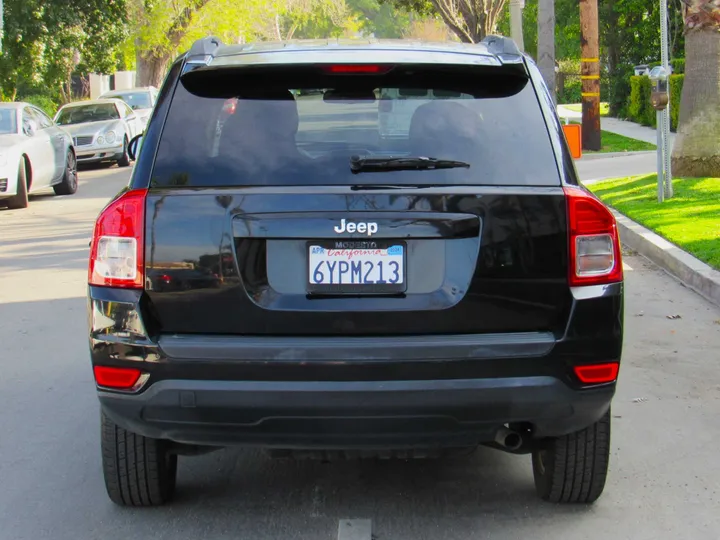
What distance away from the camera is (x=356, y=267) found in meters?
3.85

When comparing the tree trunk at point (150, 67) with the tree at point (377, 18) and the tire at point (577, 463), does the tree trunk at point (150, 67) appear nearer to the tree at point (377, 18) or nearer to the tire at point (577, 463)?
the tire at point (577, 463)

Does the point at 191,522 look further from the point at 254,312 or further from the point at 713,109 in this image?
the point at 713,109

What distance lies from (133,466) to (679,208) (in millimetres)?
9807

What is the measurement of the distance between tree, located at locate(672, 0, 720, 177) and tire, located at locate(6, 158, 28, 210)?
939cm

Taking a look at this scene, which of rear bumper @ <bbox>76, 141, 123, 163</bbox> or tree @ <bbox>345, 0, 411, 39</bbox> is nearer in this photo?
rear bumper @ <bbox>76, 141, 123, 163</bbox>

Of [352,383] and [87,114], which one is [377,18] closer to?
[87,114]

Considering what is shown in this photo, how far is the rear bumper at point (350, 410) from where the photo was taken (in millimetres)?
3805

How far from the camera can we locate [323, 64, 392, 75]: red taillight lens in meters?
4.12

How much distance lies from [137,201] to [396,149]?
0.95m

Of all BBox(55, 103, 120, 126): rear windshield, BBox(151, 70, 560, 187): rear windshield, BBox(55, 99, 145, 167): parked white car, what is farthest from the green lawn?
BBox(55, 103, 120, 126): rear windshield

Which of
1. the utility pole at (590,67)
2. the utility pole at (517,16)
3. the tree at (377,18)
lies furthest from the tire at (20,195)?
the tree at (377,18)

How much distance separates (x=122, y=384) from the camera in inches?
156

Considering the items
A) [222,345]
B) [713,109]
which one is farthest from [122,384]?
[713,109]

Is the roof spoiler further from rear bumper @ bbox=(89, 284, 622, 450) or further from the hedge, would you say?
the hedge
